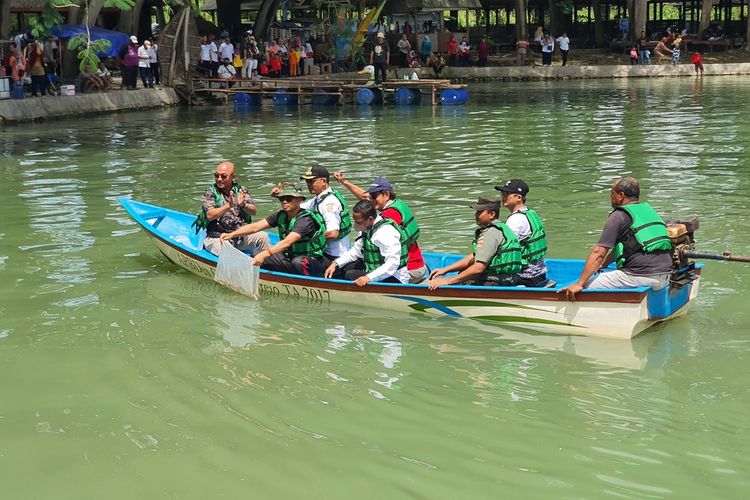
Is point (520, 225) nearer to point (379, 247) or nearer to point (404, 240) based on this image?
point (404, 240)

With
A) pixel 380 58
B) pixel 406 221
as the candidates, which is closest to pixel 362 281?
pixel 406 221

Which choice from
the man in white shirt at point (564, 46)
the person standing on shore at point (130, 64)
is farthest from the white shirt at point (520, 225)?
the man in white shirt at point (564, 46)

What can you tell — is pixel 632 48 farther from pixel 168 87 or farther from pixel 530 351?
pixel 530 351

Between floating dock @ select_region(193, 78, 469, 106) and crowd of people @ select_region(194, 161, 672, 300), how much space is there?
73.4ft

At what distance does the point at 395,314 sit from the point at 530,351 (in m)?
1.64

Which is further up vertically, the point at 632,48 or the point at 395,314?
the point at 632,48

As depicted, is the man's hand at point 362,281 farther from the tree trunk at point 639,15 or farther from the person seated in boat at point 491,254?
the tree trunk at point 639,15

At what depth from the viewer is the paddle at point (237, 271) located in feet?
37.2

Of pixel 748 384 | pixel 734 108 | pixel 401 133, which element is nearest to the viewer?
pixel 748 384

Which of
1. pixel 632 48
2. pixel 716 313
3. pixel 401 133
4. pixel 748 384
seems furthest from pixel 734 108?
pixel 748 384

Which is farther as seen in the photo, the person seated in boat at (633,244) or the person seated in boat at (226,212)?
the person seated in boat at (226,212)

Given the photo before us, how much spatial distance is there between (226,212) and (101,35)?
24.0 meters

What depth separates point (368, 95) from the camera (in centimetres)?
3506

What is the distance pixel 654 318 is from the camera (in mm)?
9562
